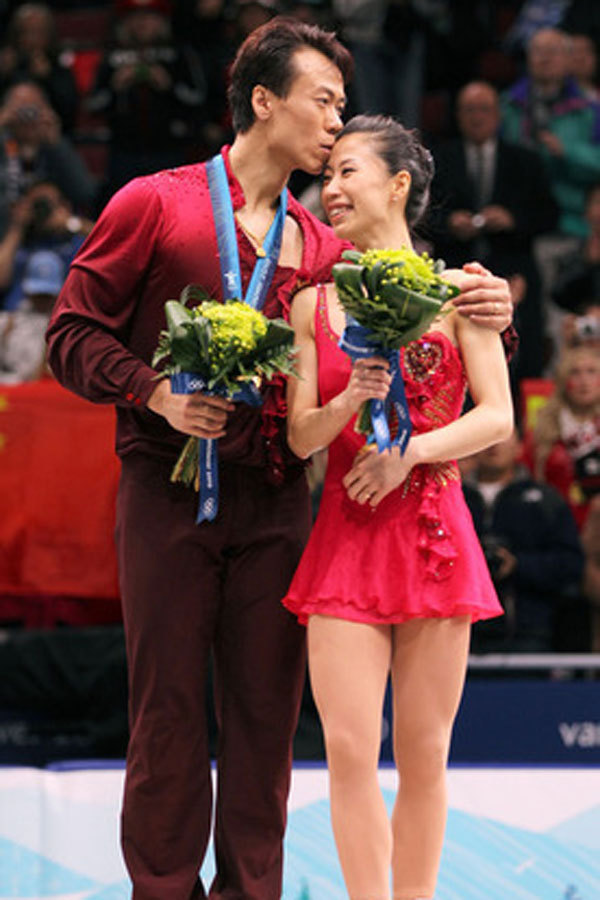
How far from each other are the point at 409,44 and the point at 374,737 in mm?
6330

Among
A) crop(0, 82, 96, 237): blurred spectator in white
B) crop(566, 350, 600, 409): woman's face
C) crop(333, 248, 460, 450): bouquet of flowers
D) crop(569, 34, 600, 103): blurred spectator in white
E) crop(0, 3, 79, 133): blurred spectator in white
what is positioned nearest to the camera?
crop(333, 248, 460, 450): bouquet of flowers

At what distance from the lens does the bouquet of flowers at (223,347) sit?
10.1 ft

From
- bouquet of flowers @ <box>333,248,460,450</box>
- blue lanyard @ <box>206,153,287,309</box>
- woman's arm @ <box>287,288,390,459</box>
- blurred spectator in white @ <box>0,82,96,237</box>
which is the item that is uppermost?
blurred spectator in white @ <box>0,82,96,237</box>

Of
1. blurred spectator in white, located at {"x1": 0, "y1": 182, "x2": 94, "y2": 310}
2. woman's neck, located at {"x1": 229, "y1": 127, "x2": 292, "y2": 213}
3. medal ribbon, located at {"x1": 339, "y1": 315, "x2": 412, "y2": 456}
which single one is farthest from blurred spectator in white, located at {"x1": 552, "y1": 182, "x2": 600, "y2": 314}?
medal ribbon, located at {"x1": 339, "y1": 315, "x2": 412, "y2": 456}

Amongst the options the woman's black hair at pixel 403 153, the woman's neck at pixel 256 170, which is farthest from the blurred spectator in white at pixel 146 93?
the woman's black hair at pixel 403 153

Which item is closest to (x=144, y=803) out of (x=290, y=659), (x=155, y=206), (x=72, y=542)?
(x=290, y=659)

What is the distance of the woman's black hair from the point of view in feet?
11.0

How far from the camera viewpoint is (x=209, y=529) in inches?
137

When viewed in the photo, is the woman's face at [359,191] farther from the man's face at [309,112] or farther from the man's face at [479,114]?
the man's face at [479,114]

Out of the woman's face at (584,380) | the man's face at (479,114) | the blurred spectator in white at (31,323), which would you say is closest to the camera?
the woman's face at (584,380)

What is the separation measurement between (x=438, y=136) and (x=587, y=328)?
89.6 inches

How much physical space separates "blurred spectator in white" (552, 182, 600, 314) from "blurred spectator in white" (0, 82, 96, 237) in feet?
8.53

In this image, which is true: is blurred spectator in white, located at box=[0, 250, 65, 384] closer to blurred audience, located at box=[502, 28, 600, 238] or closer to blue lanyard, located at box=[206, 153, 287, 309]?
blurred audience, located at box=[502, 28, 600, 238]

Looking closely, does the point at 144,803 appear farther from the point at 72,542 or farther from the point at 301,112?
the point at 72,542
